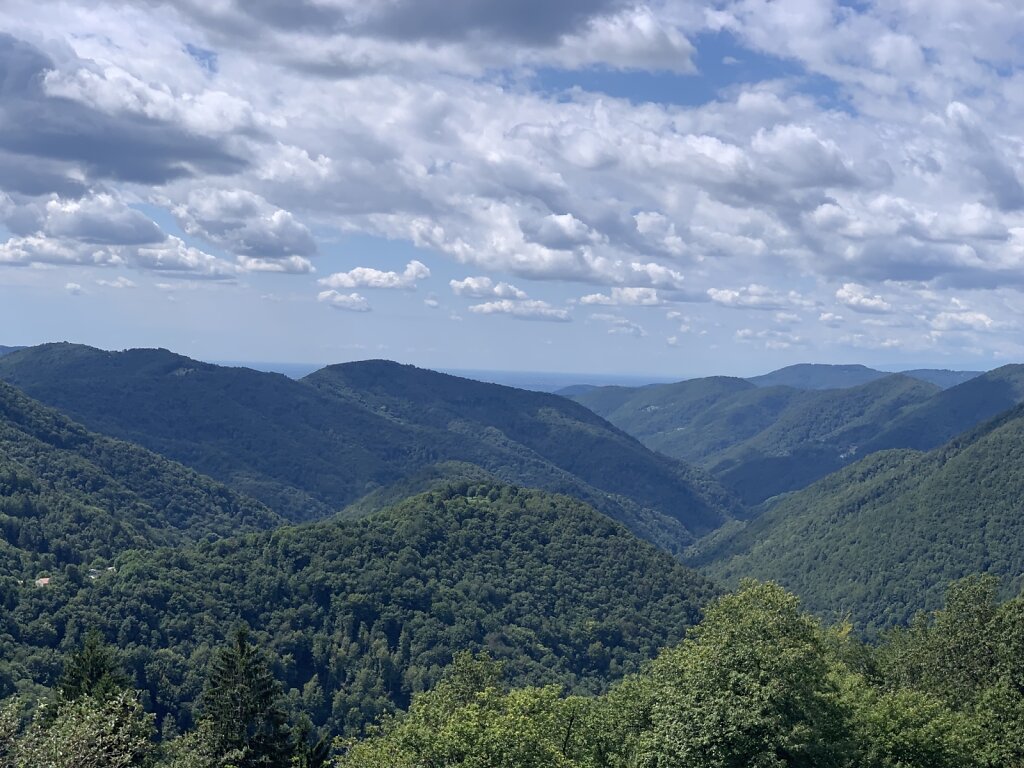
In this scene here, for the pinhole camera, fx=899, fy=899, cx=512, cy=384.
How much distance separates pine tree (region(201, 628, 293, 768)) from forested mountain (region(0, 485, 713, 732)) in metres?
67.7

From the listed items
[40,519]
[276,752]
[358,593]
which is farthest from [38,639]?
[276,752]

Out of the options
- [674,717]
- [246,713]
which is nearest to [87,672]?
[246,713]

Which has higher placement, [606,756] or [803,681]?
[803,681]

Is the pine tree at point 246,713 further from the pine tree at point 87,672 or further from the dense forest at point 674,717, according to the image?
the pine tree at point 87,672

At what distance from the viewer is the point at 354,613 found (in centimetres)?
15875

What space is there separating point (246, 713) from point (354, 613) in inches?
3944

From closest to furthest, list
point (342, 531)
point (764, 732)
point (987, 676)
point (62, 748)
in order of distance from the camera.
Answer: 1. point (62, 748)
2. point (764, 732)
3. point (987, 676)
4. point (342, 531)

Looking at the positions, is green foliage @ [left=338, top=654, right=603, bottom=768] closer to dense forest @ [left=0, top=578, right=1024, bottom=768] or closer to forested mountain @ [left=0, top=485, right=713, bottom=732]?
dense forest @ [left=0, top=578, right=1024, bottom=768]

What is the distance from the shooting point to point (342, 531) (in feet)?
597

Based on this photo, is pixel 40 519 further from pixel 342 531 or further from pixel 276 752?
pixel 276 752

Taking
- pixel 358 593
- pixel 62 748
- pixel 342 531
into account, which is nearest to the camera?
pixel 62 748

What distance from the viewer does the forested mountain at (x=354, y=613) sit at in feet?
457

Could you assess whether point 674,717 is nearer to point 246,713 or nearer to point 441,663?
point 246,713

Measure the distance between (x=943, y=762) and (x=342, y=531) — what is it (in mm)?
147420
